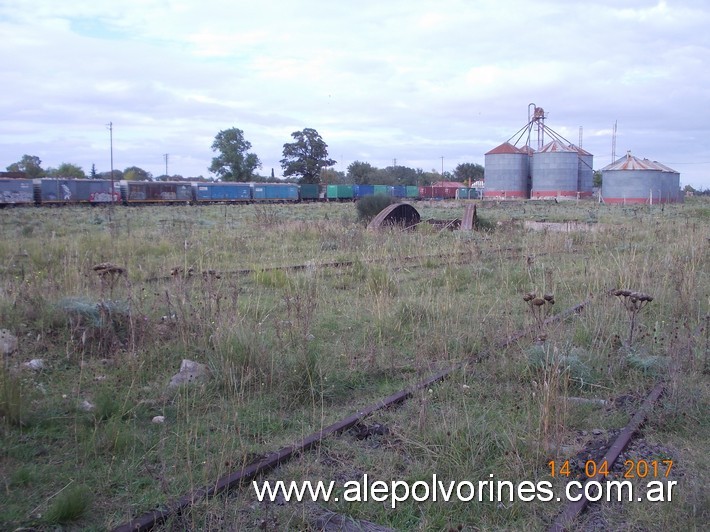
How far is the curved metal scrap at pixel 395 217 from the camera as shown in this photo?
18.4 m

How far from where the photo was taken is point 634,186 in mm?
64750

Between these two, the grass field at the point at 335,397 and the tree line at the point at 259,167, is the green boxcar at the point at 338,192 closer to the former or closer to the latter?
the tree line at the point at 259,167

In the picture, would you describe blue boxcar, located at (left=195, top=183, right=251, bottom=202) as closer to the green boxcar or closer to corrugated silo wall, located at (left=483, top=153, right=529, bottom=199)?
the green boxcar

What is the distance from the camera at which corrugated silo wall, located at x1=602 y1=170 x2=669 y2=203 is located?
64000 millimetres

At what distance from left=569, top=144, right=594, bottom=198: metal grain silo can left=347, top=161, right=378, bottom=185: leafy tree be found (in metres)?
38.6

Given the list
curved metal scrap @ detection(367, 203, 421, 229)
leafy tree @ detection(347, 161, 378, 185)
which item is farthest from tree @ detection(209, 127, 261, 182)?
curved metal scrap @ detection(367, 203, 421, 229)

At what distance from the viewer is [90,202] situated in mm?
53438

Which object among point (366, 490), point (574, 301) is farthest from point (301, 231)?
point (366, 490)

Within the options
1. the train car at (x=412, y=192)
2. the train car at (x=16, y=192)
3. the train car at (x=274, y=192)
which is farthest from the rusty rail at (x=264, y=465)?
the train car at (x=412, y=192)

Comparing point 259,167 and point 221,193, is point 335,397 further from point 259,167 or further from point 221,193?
point 259,167

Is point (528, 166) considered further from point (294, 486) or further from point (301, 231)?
point (294, 486)

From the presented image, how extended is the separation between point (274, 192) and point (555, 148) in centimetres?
3268

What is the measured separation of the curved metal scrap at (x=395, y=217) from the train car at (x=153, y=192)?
138 ft
